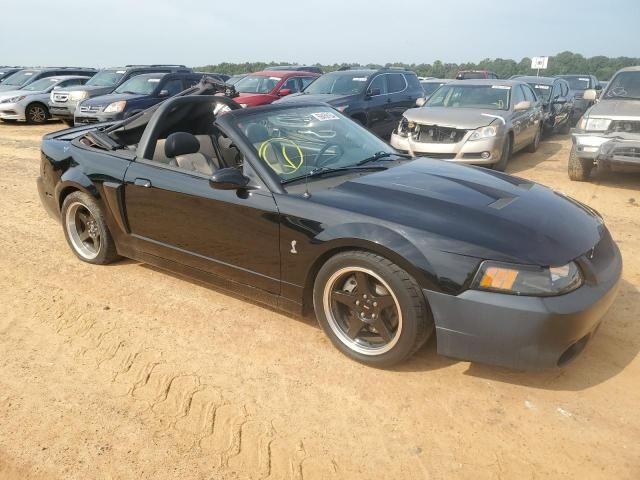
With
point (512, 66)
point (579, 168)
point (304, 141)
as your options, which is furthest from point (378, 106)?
point (512, 66)

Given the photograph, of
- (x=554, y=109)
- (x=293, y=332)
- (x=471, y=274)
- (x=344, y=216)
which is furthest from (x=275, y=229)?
(x=554, y=109)

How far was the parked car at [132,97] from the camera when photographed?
12.1 metres

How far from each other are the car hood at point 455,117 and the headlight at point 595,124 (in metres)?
1.25

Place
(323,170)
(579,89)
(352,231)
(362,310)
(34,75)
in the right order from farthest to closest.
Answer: (34,75)
(579,89)
(323,170)
(362,310)
(352,231)

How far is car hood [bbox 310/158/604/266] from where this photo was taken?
2654 millimetres

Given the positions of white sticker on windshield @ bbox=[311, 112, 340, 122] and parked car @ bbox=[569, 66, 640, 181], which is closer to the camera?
white sticker on windshield @ bbox=[311, 112, 340, 122]

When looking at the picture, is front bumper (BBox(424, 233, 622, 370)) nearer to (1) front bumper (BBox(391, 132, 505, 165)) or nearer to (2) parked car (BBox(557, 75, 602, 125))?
(1) front bumper (BBox(391, 132, 505, 165))

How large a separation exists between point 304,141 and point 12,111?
52.4 feet

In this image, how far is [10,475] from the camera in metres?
2.30

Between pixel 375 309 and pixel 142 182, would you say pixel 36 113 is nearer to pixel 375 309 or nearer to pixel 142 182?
pixel 142 182

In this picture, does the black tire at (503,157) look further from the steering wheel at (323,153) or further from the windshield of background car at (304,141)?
the steering wheel at (323,153)

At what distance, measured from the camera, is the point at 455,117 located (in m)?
7.97

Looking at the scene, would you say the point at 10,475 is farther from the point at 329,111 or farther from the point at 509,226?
the point at 329,111

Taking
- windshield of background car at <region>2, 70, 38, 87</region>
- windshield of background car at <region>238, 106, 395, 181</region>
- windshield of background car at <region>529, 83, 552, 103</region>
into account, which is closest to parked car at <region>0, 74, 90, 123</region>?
windshield of background car at <region>2, 70, 38, 87</region>
